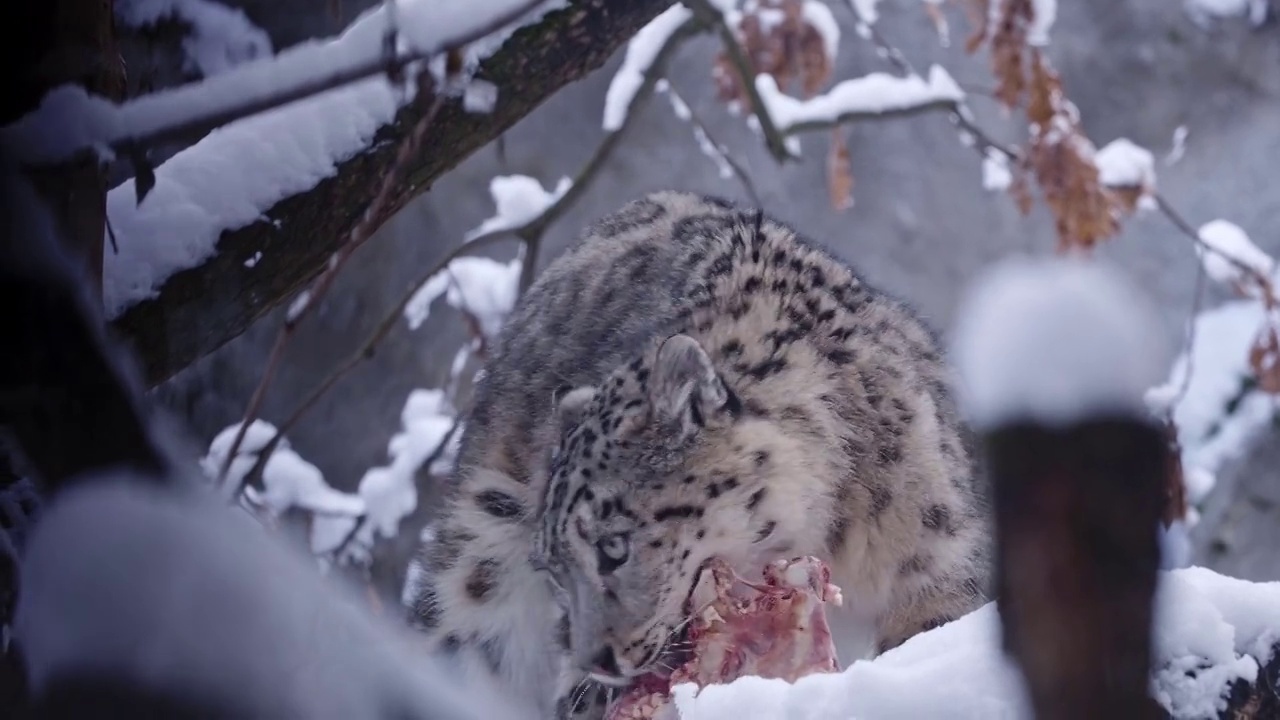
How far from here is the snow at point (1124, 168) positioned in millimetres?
3449

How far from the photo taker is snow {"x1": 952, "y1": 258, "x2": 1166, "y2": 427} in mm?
316

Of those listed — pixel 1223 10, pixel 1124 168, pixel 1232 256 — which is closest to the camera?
pixel 1232 256

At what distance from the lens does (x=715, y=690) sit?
0.98 m

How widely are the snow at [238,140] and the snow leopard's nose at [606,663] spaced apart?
68 centimetres

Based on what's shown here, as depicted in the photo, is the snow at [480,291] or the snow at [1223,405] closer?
the snow at [480,291]

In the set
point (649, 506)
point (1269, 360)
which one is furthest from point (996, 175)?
point (649, 506)

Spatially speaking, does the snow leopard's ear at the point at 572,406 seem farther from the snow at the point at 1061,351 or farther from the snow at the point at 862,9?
the snow at the point at 862,9

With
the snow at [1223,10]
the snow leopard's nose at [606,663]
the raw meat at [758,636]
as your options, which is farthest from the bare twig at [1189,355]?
the snow at [1223,10]

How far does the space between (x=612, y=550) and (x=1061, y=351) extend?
130 cm

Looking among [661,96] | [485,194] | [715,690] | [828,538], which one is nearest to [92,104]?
[715,690]

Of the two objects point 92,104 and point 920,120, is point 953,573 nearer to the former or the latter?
point 92,104

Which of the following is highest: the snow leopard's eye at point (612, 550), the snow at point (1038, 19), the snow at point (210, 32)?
the snow at point (210, 32)

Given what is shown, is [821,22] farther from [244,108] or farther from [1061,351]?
[1061,351]

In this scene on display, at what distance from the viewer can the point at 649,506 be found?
1596 millimetres
